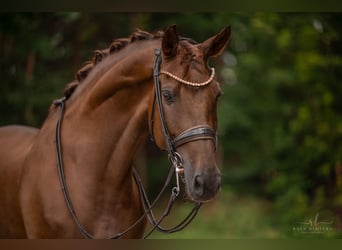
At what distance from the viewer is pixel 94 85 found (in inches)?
111

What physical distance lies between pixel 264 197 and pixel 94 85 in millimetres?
7600

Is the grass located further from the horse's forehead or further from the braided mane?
the horse's forehead

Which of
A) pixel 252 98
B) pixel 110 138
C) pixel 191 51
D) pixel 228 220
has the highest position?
pixel 252 98

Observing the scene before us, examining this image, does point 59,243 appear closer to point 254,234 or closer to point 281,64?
point 254,234

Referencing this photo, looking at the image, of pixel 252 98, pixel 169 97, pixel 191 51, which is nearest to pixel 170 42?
pixel 191 51

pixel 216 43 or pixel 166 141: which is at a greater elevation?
pixel 216 43

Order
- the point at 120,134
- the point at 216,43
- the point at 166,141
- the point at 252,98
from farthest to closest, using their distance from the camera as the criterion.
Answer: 1. the point at 252,98
2. the point at 120,134
3. the point at 216,43
4. the point at 166,141

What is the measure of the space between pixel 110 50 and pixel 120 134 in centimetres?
48

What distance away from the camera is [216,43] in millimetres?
2629

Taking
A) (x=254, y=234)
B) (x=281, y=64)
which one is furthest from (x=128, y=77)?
(x=281, y=64)

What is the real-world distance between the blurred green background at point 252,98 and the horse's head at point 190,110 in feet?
14.9

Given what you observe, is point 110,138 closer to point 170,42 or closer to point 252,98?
point 170,42

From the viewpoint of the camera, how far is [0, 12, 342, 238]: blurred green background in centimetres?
741

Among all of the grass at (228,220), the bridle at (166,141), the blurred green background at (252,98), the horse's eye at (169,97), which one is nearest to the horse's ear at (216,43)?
the bridle at (166,141)
